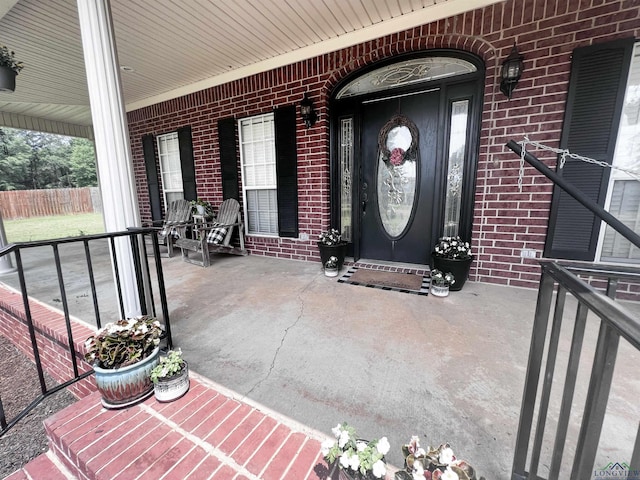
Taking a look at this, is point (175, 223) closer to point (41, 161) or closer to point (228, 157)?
point (228, 157)

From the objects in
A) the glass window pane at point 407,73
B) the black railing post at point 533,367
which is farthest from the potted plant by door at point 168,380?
the glass window pane at point 407,73

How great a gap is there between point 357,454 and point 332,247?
8.39ft

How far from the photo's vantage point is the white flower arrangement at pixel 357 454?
2.50 feet

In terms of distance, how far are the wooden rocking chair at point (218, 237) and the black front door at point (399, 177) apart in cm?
194

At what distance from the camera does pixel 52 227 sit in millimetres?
8203

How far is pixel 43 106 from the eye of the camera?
5.71 meters

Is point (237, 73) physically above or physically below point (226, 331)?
above

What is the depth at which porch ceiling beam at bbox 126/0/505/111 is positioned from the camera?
2.59 meters

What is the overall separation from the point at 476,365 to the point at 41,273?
4995 mm

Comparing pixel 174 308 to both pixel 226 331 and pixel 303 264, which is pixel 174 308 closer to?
pixel 226 331

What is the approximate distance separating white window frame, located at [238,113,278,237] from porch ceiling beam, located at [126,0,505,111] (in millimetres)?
635

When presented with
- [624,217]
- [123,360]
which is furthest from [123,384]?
[624,217]

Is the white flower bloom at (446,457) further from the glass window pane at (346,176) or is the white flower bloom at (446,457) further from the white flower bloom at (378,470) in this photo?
the glass window pane at (346,176)

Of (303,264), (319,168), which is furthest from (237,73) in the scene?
(303,264)
